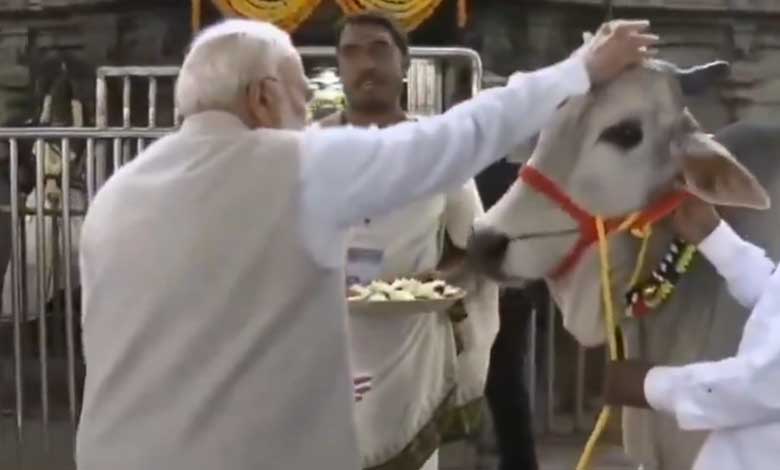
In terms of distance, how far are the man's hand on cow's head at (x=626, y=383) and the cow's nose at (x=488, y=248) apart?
0.83 ft

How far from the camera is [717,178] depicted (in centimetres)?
205

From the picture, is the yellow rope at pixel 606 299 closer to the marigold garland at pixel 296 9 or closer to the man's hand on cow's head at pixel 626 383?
the man's hand on cow's head at pixel 626 383

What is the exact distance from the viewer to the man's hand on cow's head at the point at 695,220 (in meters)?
2.02

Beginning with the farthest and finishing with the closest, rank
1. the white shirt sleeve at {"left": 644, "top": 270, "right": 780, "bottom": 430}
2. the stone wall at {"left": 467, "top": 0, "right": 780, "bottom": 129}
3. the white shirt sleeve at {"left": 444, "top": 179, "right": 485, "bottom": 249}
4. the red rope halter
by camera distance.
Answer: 1. the stone wall at {"left": 467, "top": 0, "right": 780, "bottom": 129}
2. the white shirt sleeve at {"left": 444, "top": 179, "right": 485, "bottom": 249}
3. the red rope halter
4. the white shirt sleeve at {"left": 644, "top": 270, "right": 780, "bottom": 430}

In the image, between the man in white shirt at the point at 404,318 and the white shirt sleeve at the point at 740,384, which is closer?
the white shirt sleeve at the point at 740,384

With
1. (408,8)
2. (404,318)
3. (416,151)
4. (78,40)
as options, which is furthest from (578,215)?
(78,40)

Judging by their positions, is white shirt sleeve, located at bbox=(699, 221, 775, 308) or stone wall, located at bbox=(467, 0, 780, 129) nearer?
white shirt sleeve, located at bbox=(699, 221, 775, 308)

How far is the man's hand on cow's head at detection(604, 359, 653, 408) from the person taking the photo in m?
2.05

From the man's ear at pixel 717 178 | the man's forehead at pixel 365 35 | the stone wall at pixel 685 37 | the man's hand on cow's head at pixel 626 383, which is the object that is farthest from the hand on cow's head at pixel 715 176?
the stone wall at pixel 685 37

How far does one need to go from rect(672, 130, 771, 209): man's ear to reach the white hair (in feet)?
2.08

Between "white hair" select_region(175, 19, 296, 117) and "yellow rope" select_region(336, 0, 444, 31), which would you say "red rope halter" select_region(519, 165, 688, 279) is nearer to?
"white hair" select_region(175, 19, 296, 117)

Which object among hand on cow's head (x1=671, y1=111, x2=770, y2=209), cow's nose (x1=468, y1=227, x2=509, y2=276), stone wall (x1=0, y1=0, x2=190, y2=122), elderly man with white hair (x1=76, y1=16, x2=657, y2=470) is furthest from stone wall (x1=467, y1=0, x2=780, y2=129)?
elderly man with white hair (x1=76, y1=16, x2=657, y2=470)

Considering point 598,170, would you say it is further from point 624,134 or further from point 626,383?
point 626,383

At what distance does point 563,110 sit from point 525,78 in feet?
0.95
